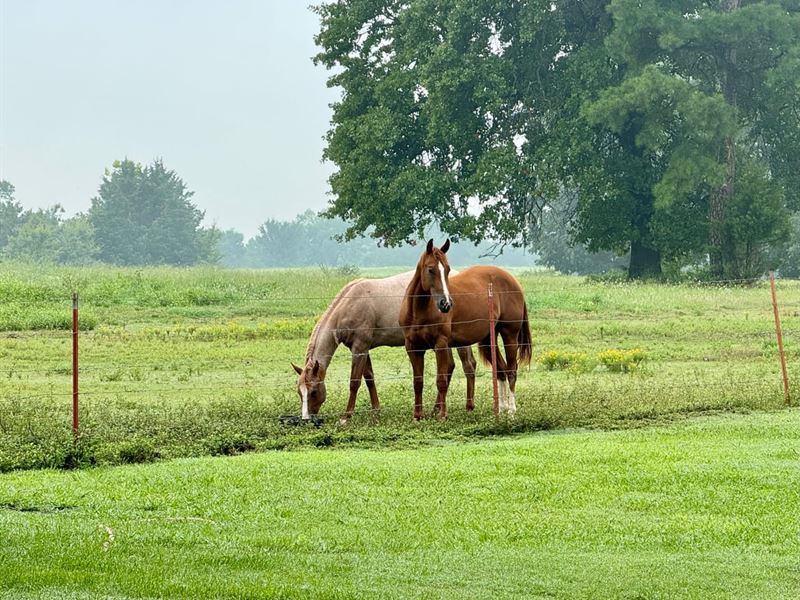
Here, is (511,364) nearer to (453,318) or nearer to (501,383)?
(501,383)

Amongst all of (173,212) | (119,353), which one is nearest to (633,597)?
(119,353)

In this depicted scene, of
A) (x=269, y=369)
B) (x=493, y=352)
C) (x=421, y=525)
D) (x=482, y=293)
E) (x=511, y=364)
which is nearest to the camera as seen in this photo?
(x=421, y=525)

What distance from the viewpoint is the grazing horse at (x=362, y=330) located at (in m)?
15.5

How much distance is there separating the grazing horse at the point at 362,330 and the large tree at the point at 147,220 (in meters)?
86.7

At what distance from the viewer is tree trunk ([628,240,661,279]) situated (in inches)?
1748

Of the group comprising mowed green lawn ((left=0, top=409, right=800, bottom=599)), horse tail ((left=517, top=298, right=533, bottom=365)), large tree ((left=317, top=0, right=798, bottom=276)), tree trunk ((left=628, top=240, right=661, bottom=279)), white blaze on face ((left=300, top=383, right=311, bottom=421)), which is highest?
large tree ((left=317, top=0, right=798, bottom=276))

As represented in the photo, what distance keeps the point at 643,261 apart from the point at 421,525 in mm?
37429

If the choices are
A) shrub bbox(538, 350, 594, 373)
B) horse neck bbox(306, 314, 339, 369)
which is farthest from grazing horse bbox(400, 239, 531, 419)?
shrub bbox(538, 350, 594, 373)

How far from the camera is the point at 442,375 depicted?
15055 millimetres

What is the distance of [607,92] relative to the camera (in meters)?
39.6

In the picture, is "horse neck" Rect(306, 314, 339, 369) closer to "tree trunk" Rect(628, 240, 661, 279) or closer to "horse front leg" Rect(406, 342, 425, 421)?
"horse front leg" Rect(406, 342, 425, 421)

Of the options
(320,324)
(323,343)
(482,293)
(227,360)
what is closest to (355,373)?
(323,343)

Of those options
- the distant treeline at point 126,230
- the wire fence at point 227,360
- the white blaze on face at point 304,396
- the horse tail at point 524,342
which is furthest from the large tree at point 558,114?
the distant treeline at point 126,230

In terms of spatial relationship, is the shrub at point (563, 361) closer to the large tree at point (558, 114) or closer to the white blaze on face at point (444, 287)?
the white blaze on face at point (444, 287)
